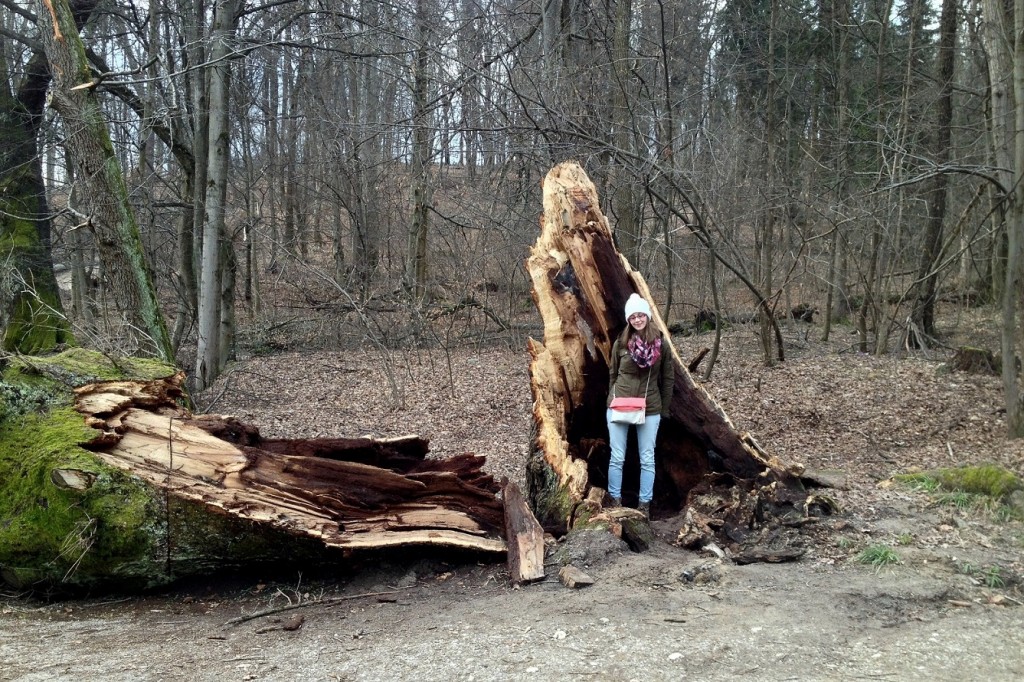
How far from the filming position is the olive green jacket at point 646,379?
253 inches

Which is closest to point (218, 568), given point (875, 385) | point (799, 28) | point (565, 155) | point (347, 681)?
point (347, 681)

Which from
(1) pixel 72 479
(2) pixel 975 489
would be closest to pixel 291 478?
(1) pixel 72 479

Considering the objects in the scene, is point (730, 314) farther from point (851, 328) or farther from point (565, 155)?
point (565, 155)

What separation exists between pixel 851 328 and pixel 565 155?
8.66 m

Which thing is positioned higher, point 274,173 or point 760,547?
point 274,173

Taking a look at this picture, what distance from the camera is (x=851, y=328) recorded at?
16312 millimetres

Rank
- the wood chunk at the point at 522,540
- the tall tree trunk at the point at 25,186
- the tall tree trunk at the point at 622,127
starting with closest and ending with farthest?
the wood chunk at the point at 522,540 → the tall tree trunk at the point at 622,127 → the tall tree trunk at the point at 25,186

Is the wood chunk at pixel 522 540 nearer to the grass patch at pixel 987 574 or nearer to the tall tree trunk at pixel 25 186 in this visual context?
the grass patch at pixel 987 574

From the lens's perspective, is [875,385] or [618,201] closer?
[875,385]

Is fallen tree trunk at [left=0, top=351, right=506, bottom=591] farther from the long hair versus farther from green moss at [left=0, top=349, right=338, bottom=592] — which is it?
the long hair

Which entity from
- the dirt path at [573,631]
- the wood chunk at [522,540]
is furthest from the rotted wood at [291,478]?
the dirt path at [573,631]

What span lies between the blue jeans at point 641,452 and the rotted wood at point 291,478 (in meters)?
1.00

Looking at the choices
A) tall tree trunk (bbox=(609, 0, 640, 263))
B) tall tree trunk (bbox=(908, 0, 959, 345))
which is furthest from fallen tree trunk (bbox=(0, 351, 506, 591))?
tall tree trunk (bbox=(908, 0, 959, 345))

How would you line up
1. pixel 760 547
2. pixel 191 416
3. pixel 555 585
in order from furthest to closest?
pixel 191 416 < pixel 760 547 < pixel 555 585
